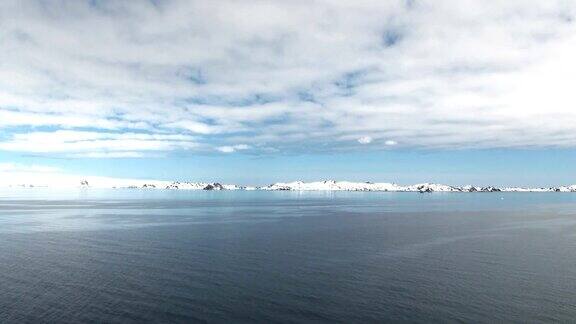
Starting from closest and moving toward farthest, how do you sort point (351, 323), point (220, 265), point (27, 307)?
point (351, 323)
point (27, 307)
point (220, 265)

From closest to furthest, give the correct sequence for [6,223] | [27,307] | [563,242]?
1. [27,307]
2. [563,242]
3. [6,223]

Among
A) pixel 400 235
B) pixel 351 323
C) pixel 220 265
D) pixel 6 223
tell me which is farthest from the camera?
pixel 6 223

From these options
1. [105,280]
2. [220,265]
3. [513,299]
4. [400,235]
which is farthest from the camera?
[400,235]

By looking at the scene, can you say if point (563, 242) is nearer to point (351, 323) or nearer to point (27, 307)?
point (351, 323)

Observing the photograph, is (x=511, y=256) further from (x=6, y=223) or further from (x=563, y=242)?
(x=6, y=223)

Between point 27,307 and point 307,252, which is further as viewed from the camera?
Answer: point 307,252

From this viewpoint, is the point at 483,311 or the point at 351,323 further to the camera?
the point at 483,311

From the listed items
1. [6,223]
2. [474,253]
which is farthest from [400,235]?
[6,223]

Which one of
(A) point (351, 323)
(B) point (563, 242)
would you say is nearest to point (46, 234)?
(A) point (351, 323)

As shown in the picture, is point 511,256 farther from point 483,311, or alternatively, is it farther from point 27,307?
point 27,307
